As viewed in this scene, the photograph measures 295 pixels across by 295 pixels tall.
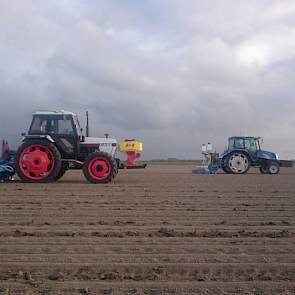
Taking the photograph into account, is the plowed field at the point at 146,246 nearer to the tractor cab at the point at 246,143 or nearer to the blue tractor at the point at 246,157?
the blue tractor at the point at 246,157

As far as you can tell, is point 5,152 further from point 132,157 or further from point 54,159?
point 132,157

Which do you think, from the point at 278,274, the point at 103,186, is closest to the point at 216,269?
the point at 278,274

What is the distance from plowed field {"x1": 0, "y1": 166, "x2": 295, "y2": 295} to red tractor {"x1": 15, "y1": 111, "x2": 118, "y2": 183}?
5004mm

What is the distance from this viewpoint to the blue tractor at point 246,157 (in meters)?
28.1

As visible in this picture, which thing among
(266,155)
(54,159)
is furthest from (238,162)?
(54,159)

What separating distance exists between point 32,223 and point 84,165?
868 cm

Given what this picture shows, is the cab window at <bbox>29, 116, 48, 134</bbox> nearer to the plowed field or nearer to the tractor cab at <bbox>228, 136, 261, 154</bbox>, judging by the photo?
the plowed field

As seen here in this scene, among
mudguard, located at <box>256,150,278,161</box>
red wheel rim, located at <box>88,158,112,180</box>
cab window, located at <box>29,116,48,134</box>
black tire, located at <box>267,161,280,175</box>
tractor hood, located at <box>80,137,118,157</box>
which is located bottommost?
red wheel rim, located at <box>88,158,112,180</box>

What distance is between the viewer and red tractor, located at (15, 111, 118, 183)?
1783 cm

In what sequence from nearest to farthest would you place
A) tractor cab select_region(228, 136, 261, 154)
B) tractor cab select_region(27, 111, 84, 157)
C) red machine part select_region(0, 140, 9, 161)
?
tractor cab select_region(27, 111, 84, 157), red machine part select_region(0, 140, 9, 161), tractor cab select_region(228, 136, 261, 154)

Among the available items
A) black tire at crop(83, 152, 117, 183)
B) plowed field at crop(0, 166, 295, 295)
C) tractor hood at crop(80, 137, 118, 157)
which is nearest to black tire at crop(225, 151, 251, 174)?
tractor hood at crop(80, 137, 118, 157)

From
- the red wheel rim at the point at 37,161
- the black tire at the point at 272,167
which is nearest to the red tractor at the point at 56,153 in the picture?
the red wheel rim at the point at 37,161

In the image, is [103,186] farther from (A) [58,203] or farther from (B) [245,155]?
(B) [245,155]

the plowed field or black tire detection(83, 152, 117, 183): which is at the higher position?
black tire detection(83, 152, 117, 183)
